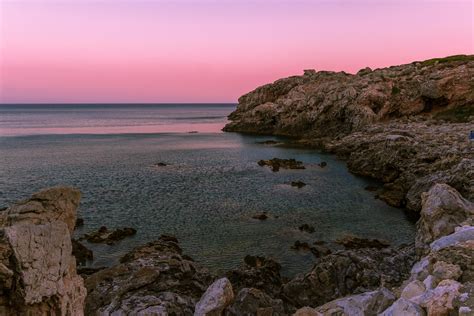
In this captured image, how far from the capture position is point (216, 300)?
15.7 metres

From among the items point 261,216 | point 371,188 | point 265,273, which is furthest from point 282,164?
point 265,273

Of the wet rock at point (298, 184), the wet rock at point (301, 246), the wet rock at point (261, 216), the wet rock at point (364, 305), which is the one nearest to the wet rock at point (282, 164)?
the wet rock at point (298, 184)

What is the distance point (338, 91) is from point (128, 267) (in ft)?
301

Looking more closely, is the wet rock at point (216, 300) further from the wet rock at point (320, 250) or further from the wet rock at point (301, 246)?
the wet rock at point (301, 246)

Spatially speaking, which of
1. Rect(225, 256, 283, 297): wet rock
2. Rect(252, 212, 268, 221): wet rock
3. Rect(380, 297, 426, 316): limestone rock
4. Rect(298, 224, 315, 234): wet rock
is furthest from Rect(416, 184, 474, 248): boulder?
Rect(252, 212, 268, 221): wet rock

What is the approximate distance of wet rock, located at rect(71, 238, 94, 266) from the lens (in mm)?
27688

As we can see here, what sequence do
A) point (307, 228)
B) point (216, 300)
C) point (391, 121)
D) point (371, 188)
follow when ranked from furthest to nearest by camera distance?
point (391, 121)
point (371, 188)
point (307, 228)
point (216, 300)

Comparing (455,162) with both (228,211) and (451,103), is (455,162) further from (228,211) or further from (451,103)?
(451,103)

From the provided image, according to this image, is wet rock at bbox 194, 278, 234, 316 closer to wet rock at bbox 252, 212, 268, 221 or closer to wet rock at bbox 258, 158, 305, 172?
wet rock at bbox 252, 212, 268, 221

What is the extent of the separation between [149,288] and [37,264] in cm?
777

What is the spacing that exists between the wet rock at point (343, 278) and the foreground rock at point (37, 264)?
1189 centimetres

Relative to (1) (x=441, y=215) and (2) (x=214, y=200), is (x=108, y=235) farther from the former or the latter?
(1) (x=441, y=215)

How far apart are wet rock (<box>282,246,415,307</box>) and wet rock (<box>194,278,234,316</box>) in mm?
5711

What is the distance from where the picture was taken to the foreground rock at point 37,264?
454 inches
